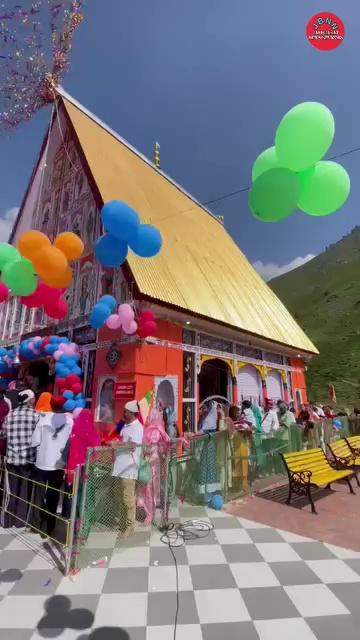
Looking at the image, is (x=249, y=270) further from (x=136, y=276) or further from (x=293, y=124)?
(x=293, y=124)

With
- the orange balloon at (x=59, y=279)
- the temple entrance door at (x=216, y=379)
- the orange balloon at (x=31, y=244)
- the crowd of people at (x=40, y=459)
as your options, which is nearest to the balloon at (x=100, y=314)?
the orange balloon at (x=59, y=279)

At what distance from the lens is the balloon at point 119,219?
5434mm

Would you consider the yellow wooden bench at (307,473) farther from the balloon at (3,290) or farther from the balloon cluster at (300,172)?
the balloon at (3,290)

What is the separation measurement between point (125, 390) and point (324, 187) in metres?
6.30

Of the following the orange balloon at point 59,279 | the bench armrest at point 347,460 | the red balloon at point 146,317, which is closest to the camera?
the orange balloon at point 59,279

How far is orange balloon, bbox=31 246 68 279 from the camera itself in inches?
224

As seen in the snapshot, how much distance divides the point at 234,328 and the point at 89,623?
8.89 meters

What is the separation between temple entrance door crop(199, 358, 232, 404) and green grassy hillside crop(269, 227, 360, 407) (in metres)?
19.4

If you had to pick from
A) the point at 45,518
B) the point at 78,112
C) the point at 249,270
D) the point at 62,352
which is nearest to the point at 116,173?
the point at 78,112

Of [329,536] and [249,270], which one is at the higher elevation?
[249,270]

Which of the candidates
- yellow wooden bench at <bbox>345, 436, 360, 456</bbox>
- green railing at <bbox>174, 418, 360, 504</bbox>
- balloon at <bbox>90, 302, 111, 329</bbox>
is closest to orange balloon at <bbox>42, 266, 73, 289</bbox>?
balloon at <bbox>90, 302, 111, 329</bbox>

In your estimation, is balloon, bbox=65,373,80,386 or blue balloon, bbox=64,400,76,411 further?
balloon, bbox=65,373,80,386

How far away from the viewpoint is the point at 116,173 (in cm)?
1163

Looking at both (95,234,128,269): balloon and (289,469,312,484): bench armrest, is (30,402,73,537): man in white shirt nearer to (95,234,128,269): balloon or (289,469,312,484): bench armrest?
(95,234,128,269): balloon
